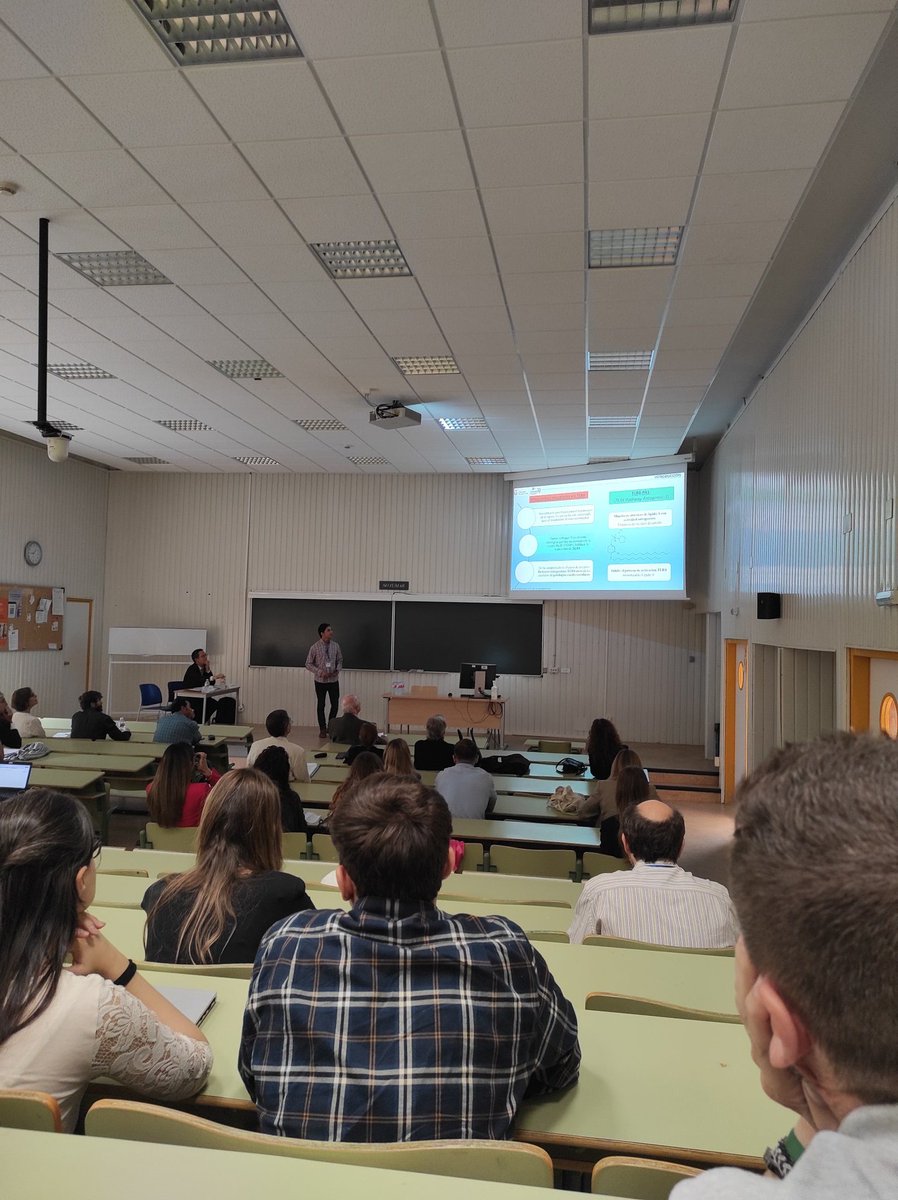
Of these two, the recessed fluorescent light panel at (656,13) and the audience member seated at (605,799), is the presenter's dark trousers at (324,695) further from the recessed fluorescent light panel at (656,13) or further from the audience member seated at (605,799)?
the recessed fluorescent light panel at (656,13)

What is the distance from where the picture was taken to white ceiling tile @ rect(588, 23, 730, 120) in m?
2.91

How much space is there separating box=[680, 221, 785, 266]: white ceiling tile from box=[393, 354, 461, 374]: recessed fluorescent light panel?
2415mm

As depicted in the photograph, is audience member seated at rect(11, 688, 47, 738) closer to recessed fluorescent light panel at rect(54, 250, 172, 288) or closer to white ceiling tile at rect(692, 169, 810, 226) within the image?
recessed fluorescent light panel at rect(54, 250, 172, 288)

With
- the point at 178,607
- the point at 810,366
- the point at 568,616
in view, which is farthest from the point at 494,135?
the point at 178,607

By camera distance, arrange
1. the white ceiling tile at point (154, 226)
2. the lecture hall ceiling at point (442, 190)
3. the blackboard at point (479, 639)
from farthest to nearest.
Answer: the blackboard at point (479, 639) → the white ceiling tile at point (154, 226) → the lecture hall ceiling at point (442, 190)

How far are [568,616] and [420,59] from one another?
9.48 metres

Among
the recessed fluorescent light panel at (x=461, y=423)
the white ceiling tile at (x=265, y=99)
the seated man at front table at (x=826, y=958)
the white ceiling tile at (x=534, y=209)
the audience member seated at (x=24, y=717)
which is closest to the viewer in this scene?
the seated man at front table at (x=826, y=958)

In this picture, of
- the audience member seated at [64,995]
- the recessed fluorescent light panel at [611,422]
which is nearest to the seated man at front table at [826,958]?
the audience member seated at [64,995]

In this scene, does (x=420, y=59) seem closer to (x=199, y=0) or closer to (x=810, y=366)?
(x=199, y=0)

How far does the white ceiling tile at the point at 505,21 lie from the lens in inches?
109

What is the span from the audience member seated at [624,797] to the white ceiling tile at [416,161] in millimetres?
3076

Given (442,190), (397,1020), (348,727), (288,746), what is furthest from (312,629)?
(397,1020)

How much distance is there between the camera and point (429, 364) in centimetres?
681

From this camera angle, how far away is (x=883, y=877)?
566mm
